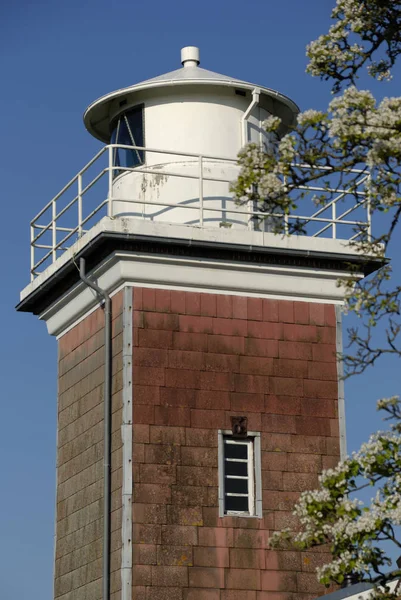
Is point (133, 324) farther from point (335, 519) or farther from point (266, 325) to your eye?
point (335, 519)

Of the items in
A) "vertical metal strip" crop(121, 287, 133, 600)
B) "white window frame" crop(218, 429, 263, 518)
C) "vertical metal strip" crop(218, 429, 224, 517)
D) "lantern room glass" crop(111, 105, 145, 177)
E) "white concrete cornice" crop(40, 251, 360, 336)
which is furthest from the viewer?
"lantern room glass" crop(111, 105, 145, 177)

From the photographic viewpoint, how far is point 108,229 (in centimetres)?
1939

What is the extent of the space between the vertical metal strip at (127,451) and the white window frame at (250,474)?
1.34 meters

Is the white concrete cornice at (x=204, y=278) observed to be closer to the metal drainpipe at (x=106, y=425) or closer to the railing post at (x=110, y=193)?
the metal drainpipe at (x=106, y=425)

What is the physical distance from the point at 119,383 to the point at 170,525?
6.81 ft

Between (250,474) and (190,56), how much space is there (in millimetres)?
6789

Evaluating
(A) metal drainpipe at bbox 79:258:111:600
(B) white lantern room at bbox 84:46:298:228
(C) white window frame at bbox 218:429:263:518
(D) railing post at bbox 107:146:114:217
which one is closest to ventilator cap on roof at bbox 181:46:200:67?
(B) white lantern room at bbox 84:46:298:228

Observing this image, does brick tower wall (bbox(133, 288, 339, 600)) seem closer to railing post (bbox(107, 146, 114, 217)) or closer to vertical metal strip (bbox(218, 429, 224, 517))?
vertical metal strip (bbox(218, 429, 224, 517))

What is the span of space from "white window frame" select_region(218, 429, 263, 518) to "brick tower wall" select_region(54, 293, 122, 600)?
1.44 meters

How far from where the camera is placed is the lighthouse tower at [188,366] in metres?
19.1

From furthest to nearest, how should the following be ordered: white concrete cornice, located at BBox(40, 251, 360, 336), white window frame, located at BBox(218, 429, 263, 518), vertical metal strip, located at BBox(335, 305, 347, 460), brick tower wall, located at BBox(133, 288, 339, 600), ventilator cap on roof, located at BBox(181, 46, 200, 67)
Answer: ventilator cap on roof, located at BBox(181, 46, 200, 67)
vertical metal strip, located at BBox(335, 305, 347, 460)
white concrete cornice, located at BBox(40, 251, 360, 336)
white window frame, located at BBox(218, 429, 263, 518)
brick tower wall, located at BBox(133, 288, 339, 600)

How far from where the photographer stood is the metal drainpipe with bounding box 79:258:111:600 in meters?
19.0

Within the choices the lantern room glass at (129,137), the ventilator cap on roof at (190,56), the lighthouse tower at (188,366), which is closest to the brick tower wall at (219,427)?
the lighthouse tower at (188,366)

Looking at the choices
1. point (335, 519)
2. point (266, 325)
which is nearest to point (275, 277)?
point (266, 325)
